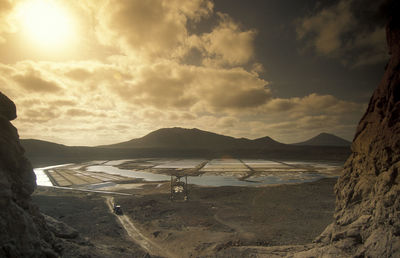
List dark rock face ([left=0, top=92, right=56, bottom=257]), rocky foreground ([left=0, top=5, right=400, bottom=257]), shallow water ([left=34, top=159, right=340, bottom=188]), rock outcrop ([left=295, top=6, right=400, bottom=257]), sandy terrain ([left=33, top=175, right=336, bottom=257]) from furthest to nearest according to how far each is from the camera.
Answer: shallow water ([left=34, top=159, right=340, bottom=188]) < sandy terrain ([left=33, top=175, right=336, bottom=257]) < rock outcrop ([left=295, top=6, right=400, bottom=257]) < rocky foreground ([left=0, top=5, right=400, bottom=257]) < dark rock face ([left=0, top=92, right=56, bottom=257])

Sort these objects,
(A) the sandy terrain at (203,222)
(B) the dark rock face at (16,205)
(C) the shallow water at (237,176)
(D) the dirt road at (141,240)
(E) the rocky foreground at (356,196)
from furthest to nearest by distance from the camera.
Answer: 1. (C) the shallow water at (237,176)
2. (A) the sandy terrain at (203,222)
3. (D) the dirt road at (141,240)
4. (E) the rocky foreground at (356,196)
5. (B) the dark rock face at (16,205)

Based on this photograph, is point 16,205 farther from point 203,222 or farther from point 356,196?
point 203,222

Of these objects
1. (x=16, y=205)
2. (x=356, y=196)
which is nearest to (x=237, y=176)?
(x=356, y=196)

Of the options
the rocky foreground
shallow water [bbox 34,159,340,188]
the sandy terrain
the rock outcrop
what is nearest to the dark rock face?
the rocky foreground

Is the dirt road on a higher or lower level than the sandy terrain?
lower

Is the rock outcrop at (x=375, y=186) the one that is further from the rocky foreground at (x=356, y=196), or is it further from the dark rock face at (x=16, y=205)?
the dark rock face at (x=16, y=205)

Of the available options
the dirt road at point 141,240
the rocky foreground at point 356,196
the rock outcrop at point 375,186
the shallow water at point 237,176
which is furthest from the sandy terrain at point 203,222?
the shallow water at point 237,176

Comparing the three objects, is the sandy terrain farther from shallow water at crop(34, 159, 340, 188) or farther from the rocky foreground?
shallow water at crop(34, 159, 340, 188)
